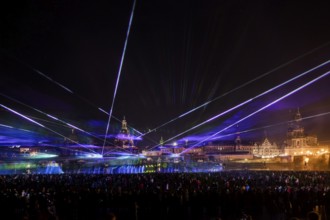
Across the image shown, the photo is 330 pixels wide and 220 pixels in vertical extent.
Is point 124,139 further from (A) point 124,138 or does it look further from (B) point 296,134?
(B) point 296,134

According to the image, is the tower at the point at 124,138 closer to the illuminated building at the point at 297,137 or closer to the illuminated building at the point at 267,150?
the illuminated building at the point at 267,150

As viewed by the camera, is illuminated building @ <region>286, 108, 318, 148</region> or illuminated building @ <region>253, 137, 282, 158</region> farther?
illuminated building @ <region>253, 137, 282, 158</region>

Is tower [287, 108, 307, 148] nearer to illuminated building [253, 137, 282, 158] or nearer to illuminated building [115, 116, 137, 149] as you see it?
illuminated building [253, 137, 282, 158]

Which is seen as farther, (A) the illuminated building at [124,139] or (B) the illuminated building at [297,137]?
(A) the illuminated building at [124,139]

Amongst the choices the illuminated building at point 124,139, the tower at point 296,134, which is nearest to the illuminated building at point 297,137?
the tower at point 296,134

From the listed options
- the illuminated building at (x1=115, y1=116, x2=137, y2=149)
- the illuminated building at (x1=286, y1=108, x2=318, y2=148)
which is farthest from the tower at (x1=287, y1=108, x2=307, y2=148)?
the illuminated building at (x1=115, y1=116, x2=137, y2=149)

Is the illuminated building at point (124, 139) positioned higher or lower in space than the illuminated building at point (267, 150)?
higher

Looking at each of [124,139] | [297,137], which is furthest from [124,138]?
[297,137]

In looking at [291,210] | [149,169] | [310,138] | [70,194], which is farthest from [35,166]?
[310,138]

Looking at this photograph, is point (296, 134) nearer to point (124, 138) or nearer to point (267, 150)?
point (267, 150)

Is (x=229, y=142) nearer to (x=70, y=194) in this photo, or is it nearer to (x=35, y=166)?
(x=35, y=166)

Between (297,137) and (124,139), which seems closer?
(297,137)

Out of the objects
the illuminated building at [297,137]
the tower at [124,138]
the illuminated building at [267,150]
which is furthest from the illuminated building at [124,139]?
the illuminated building at [297,137]

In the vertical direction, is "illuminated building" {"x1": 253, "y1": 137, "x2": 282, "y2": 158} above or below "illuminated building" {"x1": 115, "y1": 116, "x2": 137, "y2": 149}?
below
